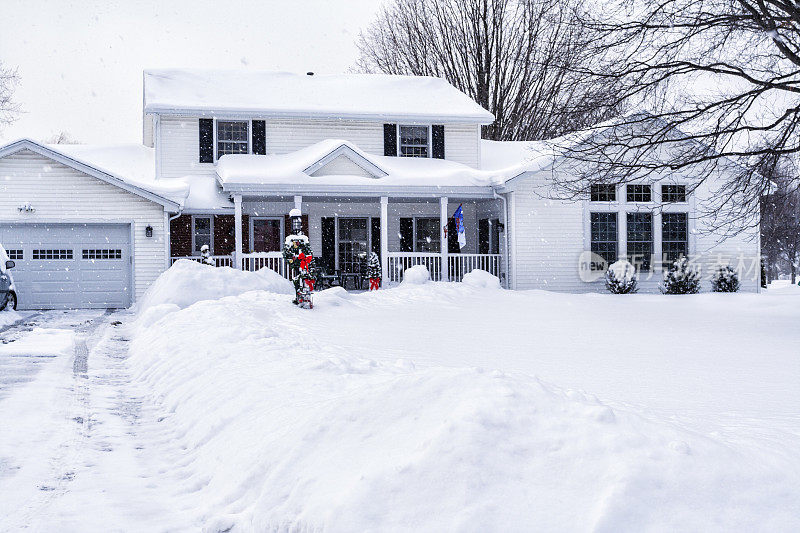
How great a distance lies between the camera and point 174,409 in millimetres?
6871

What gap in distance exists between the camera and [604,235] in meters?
21.2

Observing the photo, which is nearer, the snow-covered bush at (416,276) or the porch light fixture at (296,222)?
the porch light fixture at (296,222)

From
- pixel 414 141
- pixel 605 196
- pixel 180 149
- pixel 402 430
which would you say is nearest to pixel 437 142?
pixel 414 141

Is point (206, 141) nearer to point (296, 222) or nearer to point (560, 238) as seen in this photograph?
point (296, 222)

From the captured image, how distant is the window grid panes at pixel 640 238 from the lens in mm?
21156

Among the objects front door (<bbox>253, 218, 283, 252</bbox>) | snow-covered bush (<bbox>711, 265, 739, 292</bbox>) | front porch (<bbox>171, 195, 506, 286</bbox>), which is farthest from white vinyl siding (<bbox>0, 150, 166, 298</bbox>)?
snow-covered bush (<bbox>711, 265, 739, 292</bbox>)

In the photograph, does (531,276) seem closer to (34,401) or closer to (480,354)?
(480,354)

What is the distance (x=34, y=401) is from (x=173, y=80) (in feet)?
61.5

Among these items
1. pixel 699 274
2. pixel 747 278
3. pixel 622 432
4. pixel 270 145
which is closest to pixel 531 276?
pixel 699 274

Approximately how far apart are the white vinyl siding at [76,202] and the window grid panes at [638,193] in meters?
13.2

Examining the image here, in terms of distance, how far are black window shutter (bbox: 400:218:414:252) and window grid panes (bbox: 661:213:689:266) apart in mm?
7586

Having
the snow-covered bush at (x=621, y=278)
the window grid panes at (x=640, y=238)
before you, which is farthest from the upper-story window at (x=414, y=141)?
the snow-covered bush at (x=621, y=278)

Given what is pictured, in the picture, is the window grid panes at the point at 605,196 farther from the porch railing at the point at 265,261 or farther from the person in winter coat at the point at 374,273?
the porch railing at the point at 265,261

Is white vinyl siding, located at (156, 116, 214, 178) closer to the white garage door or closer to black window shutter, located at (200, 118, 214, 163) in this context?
black window shutter, located at (200, 118, 214, 163)
